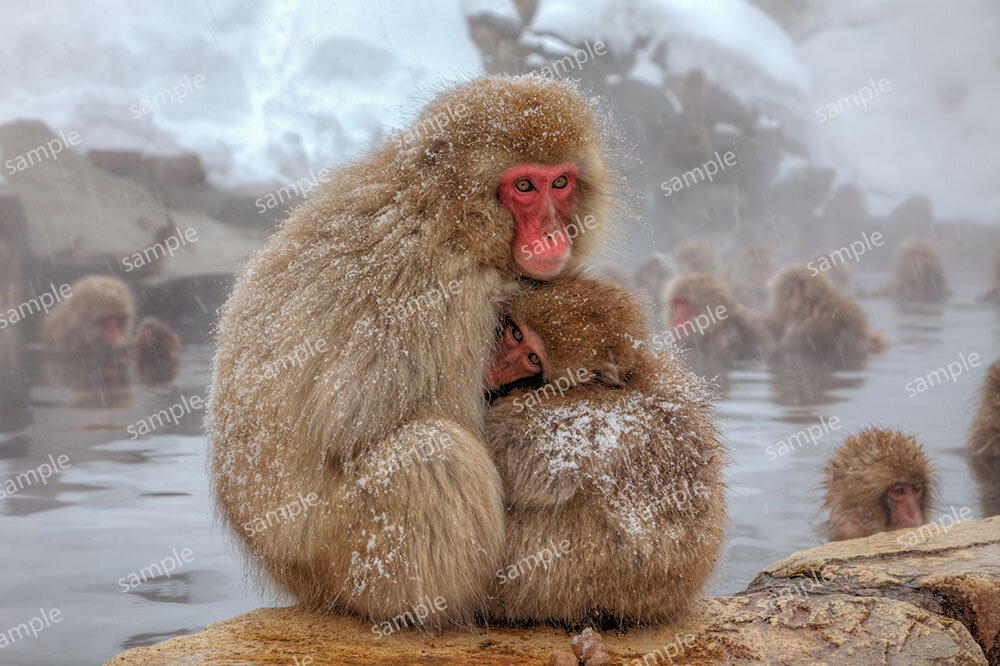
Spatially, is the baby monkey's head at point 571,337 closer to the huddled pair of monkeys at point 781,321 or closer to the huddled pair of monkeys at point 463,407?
→ the huddled pair of monkeys at point 463,407

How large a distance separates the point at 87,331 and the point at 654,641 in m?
8.12

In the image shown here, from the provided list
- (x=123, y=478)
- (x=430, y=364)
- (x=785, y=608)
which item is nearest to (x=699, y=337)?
(x=123, y=478)

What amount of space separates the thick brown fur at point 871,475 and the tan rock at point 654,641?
177 cm

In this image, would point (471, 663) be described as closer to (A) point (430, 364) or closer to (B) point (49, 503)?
(A) point (430, 364)

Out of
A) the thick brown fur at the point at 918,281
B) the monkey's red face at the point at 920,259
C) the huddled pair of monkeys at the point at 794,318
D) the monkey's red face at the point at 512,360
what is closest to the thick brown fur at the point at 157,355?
the huddled pair of monkeys at the point at 794,318

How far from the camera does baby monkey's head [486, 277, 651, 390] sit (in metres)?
2.68

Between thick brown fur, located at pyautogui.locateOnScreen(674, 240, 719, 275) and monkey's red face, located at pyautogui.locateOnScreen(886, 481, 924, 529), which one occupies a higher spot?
thick brown fur, located at pyautogui.locateOnScreen(674, 240, 719, 275)

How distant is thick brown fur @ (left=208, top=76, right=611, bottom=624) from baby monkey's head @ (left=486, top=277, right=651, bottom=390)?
0.34 feet

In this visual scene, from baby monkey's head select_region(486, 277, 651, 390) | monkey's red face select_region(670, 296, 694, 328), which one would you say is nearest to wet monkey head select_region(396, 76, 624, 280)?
baby monkey's head select_region(486, 277, 651, 390)

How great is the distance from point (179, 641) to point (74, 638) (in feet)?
3.32

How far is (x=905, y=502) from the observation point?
4.58 meters

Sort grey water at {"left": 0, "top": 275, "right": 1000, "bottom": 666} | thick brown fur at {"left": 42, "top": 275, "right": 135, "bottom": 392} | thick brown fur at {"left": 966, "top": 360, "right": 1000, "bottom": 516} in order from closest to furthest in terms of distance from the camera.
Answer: grey water at {"left": 0, "top": 275, "right": 1000, "bottom": 666}, thick brown fur at {"left": 966, "top": 360, "right": 1000, "bottom": 516}, thick brown fur at {"left": 42, "top": 275, "right": 135, "bottom": 392}

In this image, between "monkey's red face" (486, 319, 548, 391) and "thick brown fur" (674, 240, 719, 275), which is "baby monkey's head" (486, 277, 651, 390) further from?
"thick brown fur" (674, 240, 719, 275)

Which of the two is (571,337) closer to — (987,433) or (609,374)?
(609,374)
